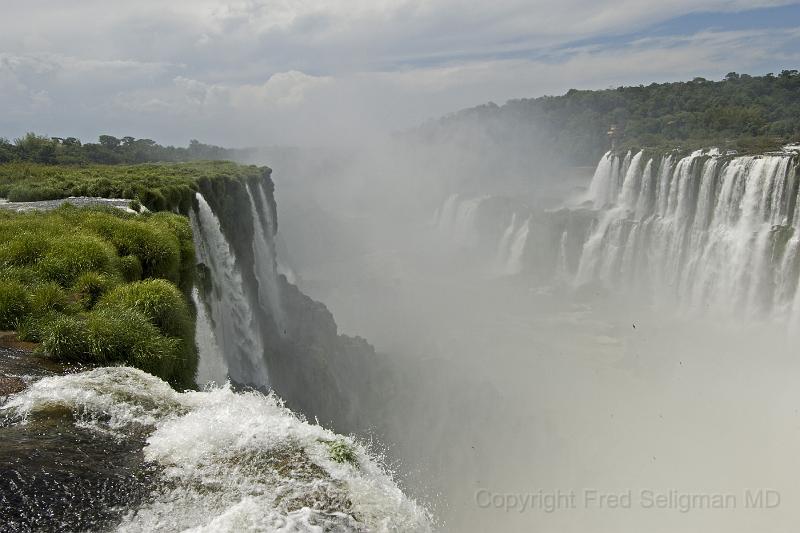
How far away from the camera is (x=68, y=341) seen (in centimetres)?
→ 727

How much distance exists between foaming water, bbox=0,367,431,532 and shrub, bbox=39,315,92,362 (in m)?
0.58

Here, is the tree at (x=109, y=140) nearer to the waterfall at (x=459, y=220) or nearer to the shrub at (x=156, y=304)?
the waterfall at (x=459, y=220)

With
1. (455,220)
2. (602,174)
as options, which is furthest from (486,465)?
(455,220)

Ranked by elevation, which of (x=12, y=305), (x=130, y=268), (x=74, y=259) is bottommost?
(x=12, y=305)

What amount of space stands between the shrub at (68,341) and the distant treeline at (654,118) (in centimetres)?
4548

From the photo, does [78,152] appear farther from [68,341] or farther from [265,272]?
[68,341]

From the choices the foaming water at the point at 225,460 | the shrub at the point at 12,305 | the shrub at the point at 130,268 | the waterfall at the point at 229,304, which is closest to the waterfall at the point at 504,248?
the waterfall at the point at 229,304

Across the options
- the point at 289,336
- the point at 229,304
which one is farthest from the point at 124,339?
the point at 289,336

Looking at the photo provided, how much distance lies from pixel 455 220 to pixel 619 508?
5017 centimetres

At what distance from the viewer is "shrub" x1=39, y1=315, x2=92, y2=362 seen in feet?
23.6

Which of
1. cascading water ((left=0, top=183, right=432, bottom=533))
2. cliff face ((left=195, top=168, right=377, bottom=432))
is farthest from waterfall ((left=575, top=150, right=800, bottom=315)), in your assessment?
cascading water ((left=0, top=183, right=432, bottom=533))

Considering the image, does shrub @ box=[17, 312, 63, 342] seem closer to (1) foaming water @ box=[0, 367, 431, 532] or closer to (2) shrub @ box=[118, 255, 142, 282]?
(1) foaming water @ box=[0, 367, 431, 532]

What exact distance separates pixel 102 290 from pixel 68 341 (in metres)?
2.19

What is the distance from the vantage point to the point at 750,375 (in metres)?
28.2
